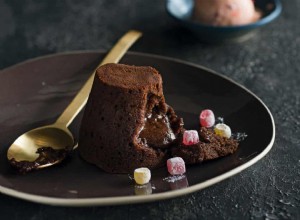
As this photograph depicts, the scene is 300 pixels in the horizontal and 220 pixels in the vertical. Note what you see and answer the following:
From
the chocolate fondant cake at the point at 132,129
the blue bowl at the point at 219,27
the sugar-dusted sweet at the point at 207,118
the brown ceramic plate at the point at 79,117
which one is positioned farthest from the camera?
the blue bowl at the point at 219,27

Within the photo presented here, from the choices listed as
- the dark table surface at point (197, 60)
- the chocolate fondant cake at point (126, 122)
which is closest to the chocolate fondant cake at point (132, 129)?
the chocolate fondant cake at point (126, 122)

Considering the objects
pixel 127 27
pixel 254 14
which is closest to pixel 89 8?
pixel 127 27

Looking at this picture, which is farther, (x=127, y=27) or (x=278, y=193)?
(x=127, y=27)

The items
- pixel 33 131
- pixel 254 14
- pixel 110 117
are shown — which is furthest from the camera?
pixel 254 14

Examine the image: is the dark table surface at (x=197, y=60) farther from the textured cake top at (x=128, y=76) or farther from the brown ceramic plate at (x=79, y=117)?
the textured cake top at (x=128, y=76)

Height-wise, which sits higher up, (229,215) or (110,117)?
(110,117)

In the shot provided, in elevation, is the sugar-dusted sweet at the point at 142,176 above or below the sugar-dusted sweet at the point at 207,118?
above

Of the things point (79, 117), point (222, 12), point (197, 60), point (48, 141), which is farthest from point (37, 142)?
point (222, 12)

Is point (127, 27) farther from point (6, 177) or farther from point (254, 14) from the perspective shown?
point (6, 177)
